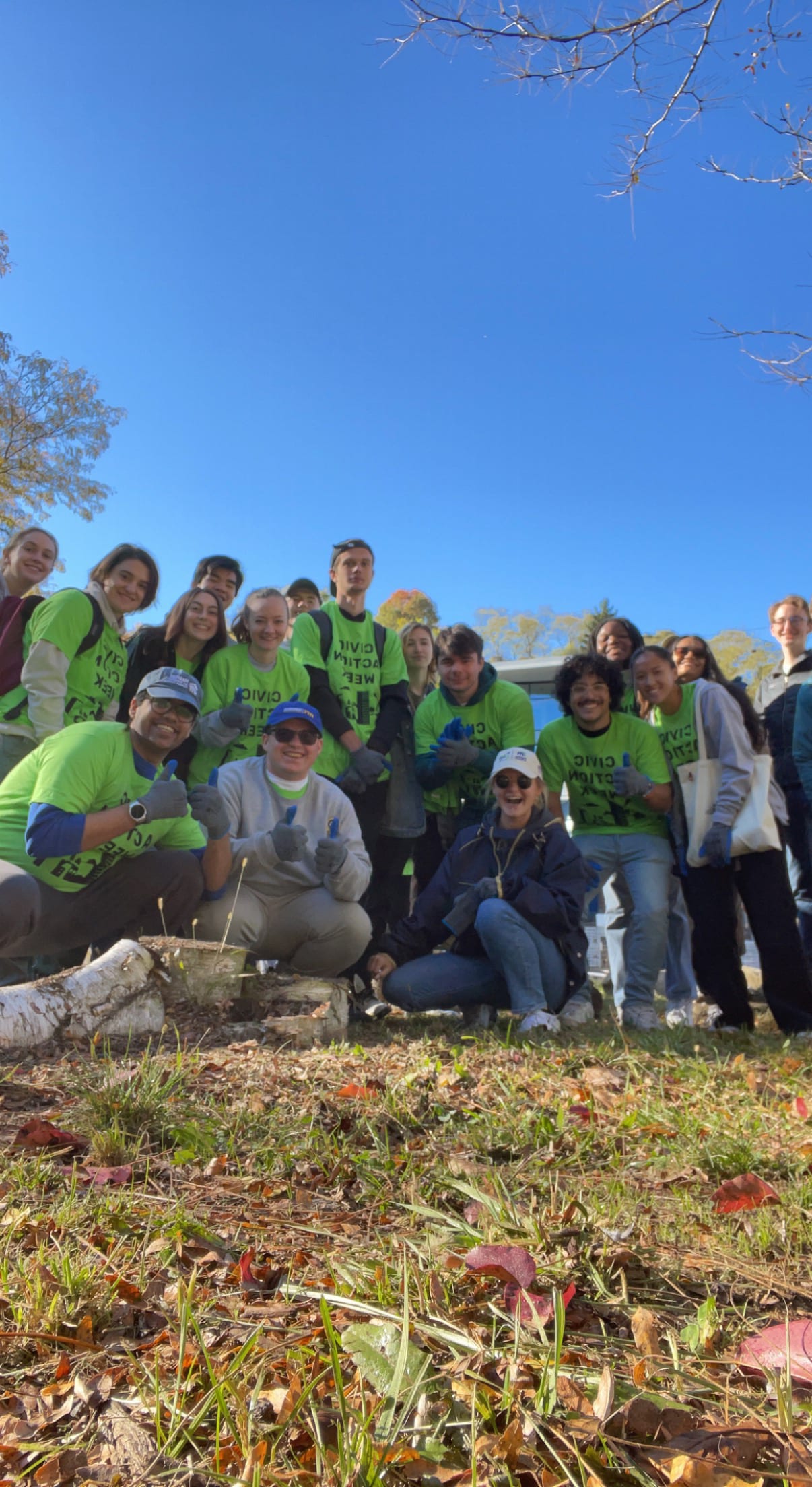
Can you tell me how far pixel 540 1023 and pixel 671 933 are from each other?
6.90 ft

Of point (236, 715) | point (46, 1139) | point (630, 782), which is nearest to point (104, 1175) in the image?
point (46, 1139)

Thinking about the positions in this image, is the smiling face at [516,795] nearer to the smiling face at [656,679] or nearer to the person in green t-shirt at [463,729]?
the person in green t-shirt at [463,729]

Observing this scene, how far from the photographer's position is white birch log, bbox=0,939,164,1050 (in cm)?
317

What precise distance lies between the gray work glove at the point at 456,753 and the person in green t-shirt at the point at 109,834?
1.43 metres

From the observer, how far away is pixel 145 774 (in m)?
4.48

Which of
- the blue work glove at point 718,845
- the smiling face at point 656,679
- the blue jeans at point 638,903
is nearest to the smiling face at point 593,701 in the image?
the smiling face at point 656,679

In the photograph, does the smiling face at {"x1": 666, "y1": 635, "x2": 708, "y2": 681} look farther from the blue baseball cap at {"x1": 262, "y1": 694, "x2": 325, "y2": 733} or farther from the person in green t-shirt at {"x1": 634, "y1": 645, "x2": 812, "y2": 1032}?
the blue baseball cap at {"x1": 262, "y1": 694, "x2": 325, "y2": 733}

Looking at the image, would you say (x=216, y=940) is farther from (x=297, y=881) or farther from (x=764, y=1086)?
(x=764, y=1086)

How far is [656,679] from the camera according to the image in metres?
5.61

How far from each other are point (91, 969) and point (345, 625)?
2979 millimetres

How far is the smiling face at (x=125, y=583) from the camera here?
514 cm

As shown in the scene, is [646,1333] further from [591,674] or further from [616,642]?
[616,642]

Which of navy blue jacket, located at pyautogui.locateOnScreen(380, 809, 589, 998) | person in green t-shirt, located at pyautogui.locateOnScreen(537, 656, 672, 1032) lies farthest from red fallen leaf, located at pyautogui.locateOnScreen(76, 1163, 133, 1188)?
person in green t-shirt, located at pyautogui.locateOnScreen(537, 656, 672, 1032)

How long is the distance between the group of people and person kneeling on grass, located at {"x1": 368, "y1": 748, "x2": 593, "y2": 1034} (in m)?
0.01
